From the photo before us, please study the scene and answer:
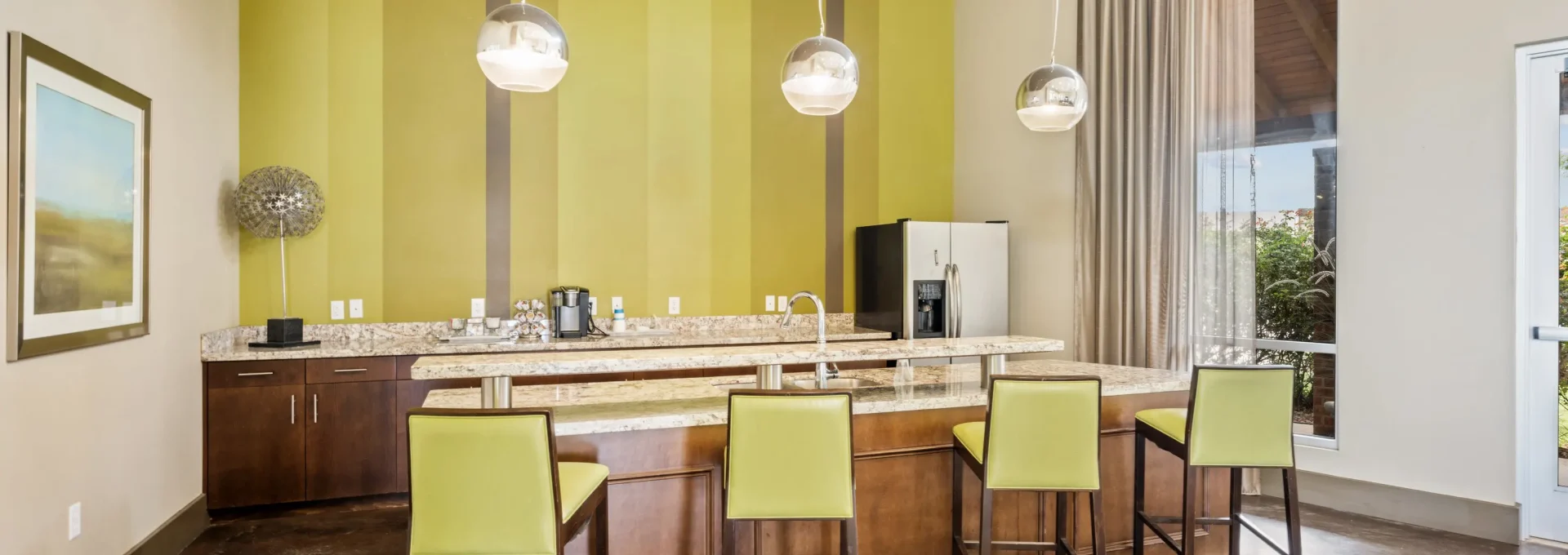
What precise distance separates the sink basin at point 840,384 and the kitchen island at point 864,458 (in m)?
0.06

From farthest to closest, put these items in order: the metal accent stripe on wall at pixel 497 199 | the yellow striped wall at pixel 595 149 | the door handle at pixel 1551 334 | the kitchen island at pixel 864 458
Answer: the metal accent stripe on wall at pixel 497 199 < the yellow striped wall at pixel 595 149 < the door handle at pixel 1551 334 < the kitchen island at pixel 864 458

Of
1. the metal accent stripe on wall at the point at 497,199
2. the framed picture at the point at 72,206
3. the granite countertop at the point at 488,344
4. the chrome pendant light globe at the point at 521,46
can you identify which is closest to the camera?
the chrome pendant light globe at the point at 521,46

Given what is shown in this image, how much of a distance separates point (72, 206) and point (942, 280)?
4.27 meters

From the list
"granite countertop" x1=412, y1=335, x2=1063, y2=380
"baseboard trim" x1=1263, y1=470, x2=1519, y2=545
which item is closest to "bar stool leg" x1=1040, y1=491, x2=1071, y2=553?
"granite countertop" x1=412, y1=335, x2=1063, y2=380

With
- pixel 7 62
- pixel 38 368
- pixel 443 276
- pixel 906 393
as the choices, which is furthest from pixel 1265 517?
pixel 7 62

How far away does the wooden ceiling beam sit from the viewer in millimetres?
4184

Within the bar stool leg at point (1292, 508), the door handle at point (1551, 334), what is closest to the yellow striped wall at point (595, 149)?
the bar stool leg at point (1292, 508)

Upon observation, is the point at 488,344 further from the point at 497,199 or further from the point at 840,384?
the point at 840,384

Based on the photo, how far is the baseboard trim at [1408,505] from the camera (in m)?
3.57

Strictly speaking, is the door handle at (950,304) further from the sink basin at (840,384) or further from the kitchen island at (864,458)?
the sink basin at (840,384)

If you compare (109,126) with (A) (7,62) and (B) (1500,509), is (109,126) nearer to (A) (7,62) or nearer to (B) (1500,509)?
(A) (7,62)

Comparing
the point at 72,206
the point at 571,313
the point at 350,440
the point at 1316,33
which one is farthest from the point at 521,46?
the point at 1316,33

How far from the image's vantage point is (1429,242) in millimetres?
3789

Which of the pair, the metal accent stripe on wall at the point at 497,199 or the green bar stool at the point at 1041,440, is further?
the metal accent stripe on wall at the point at 497,199
